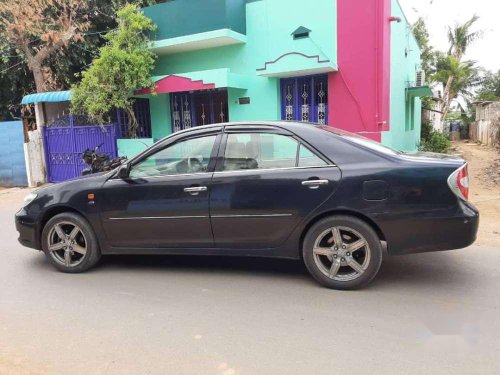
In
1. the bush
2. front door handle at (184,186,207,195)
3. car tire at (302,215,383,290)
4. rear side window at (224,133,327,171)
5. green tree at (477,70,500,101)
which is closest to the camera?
car tire at (302,215,383,290)

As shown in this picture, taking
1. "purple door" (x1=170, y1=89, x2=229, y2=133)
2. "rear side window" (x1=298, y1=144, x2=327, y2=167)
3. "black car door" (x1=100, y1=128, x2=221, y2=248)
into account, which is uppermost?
"purple door" (x1=170, y1=89, x2=229, y2=133)

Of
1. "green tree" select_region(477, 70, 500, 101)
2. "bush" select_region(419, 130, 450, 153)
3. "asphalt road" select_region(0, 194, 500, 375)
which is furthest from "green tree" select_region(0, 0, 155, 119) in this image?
"green tree" select_region(477, 70, 500, 101)

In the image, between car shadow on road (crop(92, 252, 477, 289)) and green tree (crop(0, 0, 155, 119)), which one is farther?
green tree (crop(0, 0, 155, 119))

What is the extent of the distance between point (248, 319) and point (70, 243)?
2395 millimetres

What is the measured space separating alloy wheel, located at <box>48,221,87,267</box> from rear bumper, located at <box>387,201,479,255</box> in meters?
3.30

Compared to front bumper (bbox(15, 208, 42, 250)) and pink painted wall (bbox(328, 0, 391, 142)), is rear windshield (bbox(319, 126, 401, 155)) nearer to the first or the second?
front bumper (bbox(15, 208, 42, 250))

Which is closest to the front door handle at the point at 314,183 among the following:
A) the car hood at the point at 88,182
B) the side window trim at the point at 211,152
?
the side window trim at the point at 211,152

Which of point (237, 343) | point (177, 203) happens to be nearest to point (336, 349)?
point (237, 343)

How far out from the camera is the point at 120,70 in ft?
36.2

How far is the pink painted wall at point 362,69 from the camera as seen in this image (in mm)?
9758

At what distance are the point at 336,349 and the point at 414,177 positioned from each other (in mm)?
1695

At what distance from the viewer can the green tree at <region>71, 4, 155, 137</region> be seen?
35.9ft

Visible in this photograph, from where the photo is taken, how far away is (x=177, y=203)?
4.43 m

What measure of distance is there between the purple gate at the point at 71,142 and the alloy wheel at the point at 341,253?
9.54 metres
